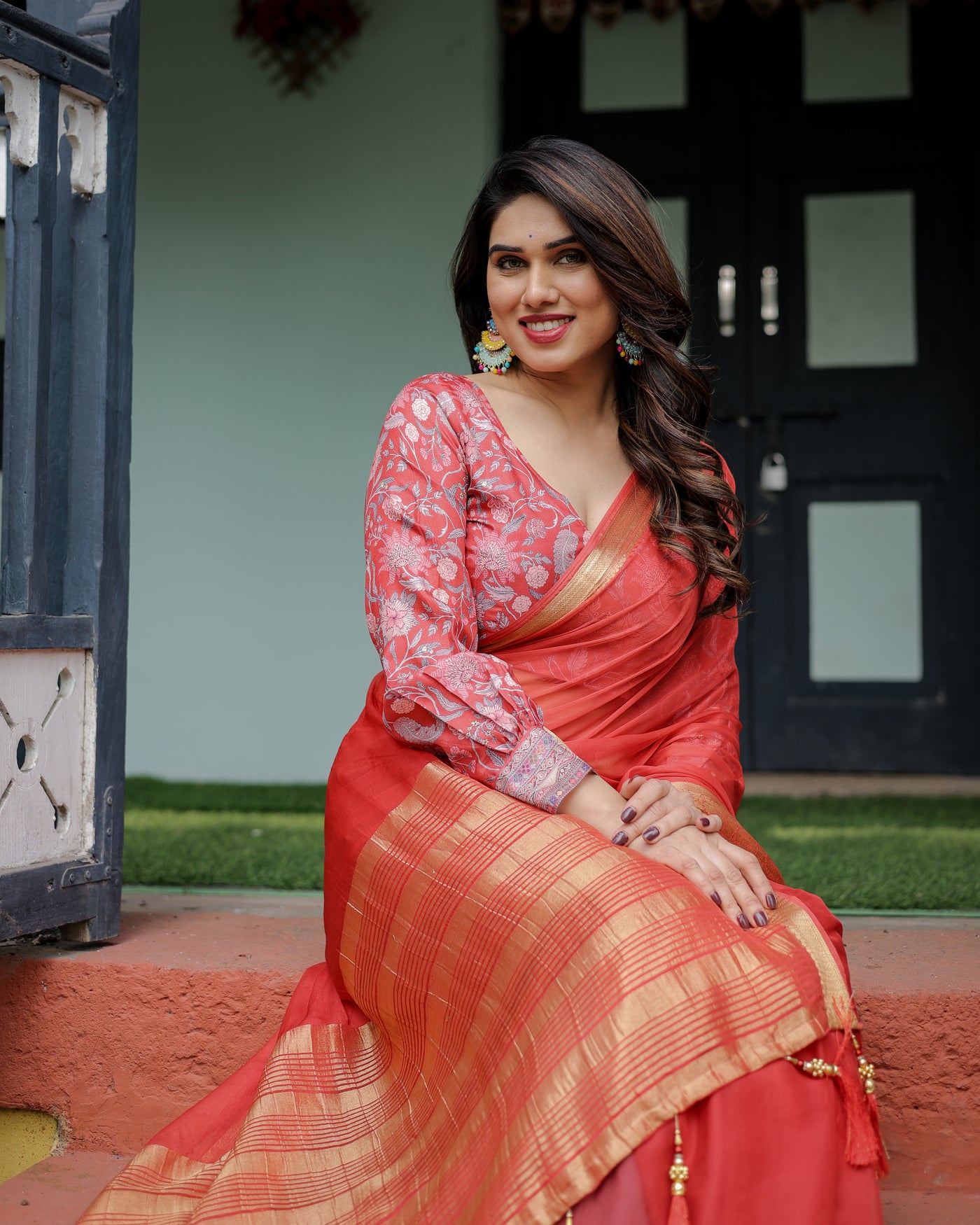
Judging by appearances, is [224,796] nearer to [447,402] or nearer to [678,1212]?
[447,402]

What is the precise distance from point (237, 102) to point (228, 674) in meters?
2.11

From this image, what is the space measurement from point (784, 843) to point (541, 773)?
178 cm

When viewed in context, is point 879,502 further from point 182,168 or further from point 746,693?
point 182,168

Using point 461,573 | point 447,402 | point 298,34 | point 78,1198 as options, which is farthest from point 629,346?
point 298,34

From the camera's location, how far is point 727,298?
15.2ft

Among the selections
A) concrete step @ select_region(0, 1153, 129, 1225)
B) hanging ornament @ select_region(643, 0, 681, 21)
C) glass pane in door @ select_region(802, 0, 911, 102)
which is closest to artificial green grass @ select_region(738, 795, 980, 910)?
concrete step @ select_region(0, 1153, 129, 1225)

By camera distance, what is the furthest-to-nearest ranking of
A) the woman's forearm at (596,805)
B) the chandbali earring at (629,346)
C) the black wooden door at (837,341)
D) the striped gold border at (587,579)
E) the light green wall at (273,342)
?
1. the light green wall at (273,342)
2. the black wooden door at (837,341)
3. the chandbali earring at (629,346)
4. the striped gold border at (587,579)
5. the woman's forearm at (596,805)

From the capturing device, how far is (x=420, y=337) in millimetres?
4633

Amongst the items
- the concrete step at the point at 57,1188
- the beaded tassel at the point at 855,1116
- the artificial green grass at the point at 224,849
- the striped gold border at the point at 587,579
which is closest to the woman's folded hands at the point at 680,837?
the beaded tassel at the point at 855,1116

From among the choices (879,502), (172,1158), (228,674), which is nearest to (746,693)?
(879,502)

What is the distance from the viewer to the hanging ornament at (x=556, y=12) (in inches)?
183

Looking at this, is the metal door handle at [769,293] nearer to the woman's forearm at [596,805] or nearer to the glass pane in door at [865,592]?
the glass pane in door at [865,592]

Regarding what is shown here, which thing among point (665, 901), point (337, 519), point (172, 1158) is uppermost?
point (337, 519)

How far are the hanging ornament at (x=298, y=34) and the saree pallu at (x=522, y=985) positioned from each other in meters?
3.38
